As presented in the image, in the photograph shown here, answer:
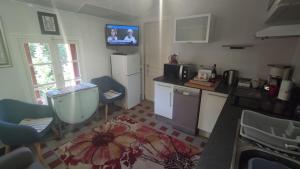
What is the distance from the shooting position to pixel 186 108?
2.37m

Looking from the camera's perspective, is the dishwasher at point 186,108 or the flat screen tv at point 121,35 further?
the flat screen tv at point 121,35

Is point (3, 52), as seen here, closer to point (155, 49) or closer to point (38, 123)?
point (38, 123)

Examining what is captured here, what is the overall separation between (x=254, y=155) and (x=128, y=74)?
2657 mm

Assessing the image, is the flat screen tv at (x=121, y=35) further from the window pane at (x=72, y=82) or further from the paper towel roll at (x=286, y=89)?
the paper towel roll at (x=286, y=89)

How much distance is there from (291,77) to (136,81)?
275 centimetres

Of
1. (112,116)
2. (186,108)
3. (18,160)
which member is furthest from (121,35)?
(18,160)

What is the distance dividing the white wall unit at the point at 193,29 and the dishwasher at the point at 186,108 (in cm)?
88

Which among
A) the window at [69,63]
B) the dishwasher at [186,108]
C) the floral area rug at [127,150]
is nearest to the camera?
the floral area rug at [127,150]

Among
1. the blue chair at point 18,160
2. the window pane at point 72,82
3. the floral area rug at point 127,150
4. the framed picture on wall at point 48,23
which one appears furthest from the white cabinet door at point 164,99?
the framed picture on wall at point 48,23

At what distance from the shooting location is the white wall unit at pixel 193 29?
2.21 m

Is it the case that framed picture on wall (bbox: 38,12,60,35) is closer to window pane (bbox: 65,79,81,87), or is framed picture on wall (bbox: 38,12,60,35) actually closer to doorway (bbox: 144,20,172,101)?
window pane (bbox: 65,79,81,87)

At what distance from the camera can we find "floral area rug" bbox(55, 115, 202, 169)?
1.85 metres

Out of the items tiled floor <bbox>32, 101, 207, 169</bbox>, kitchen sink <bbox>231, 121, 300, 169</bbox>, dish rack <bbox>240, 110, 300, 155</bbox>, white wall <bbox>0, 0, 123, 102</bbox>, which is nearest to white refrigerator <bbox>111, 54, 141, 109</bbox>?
tiled floor <bbox>32, 101, 207, 169</bbox>

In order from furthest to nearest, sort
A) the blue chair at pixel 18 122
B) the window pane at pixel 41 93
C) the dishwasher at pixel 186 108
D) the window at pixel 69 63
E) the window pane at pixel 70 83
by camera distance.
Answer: the window pane at pixel 70 83
the window at pixel 69 63
the window pane at pixel 41 93
the dishwasher at pixel 186 108
the blue chair at pixel 18 122
